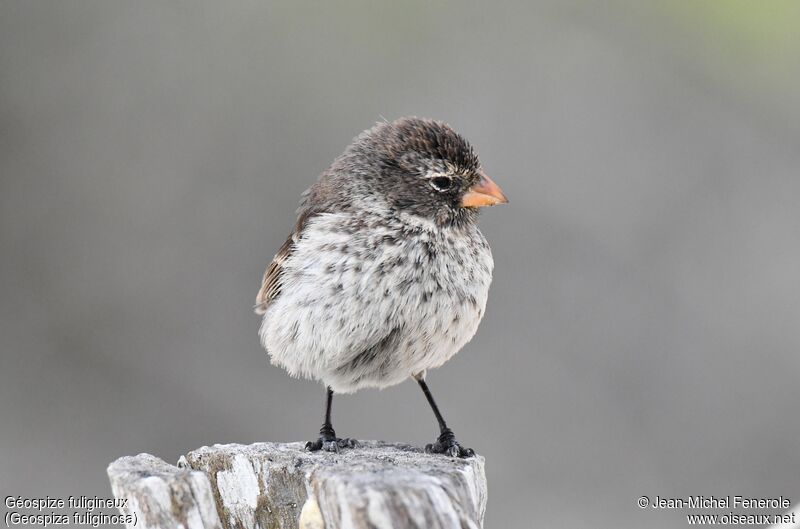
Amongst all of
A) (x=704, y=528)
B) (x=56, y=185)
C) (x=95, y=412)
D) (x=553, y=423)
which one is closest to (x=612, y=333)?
(x=553, y=423)

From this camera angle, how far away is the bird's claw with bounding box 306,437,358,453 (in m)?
4.91

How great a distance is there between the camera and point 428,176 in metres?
5.18

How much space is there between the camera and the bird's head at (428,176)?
5168 mm

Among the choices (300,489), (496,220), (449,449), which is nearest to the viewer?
(300,489)

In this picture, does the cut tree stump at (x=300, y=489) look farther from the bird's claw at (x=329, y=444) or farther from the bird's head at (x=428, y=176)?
the bird's head at (x=428, y=176)

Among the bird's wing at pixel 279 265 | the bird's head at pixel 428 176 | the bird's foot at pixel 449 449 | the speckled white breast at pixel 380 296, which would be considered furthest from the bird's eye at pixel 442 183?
the bird's foot at pixel 449 449

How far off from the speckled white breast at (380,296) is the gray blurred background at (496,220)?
8.43ft

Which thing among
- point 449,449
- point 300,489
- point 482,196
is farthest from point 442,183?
point 300,489

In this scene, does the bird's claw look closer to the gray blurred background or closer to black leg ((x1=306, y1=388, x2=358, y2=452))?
black leg ((x1=306, y1=388, x2=358, y2=452))

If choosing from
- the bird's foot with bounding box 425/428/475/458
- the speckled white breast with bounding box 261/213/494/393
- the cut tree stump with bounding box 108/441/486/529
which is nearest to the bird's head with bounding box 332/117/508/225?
the speckled white breast with bounding box 261/213/494/393

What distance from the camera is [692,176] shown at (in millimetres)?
8797

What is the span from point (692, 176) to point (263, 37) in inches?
146

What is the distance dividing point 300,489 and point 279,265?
1594 millimetres

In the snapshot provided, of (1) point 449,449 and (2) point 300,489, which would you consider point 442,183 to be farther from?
(2) point 300,489
